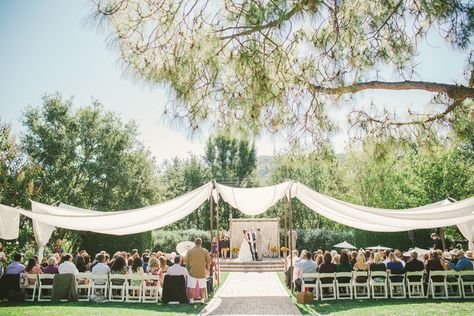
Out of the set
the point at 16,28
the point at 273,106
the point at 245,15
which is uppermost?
the point at 16,28

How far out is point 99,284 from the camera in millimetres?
9359

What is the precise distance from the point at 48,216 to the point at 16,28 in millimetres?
4341

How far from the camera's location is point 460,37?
498 centimetres

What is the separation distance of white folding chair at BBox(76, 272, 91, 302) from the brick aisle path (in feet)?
10.2

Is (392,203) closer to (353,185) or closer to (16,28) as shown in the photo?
(353,185)

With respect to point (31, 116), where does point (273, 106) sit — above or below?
below

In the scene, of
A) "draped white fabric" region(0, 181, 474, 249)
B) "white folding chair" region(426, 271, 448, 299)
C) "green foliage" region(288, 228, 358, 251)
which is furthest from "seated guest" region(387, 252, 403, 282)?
"green foliage" region(288, 228, 358, 251)

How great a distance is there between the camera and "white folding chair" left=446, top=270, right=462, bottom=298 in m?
8.81

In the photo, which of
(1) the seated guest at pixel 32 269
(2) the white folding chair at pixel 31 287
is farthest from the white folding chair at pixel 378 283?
(1) the seated guest at pixel 32 269

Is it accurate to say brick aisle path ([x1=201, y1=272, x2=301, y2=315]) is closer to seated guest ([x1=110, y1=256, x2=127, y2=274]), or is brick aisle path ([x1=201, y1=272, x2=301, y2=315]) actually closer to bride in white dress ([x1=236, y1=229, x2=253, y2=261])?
seated guest ([x1=110, y1=256, x2=127, y2=274])

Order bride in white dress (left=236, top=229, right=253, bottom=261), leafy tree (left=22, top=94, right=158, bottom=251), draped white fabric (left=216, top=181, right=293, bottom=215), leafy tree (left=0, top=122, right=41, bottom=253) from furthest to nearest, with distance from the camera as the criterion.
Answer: leafy tree (left=22, top=94, right=158, bottom=251) < bride in white dress (left=236, top=229, right=253, bottom=261) < leafy tree (left=0, top=122, right=41, bottom=253) < draped white fabric (left=216, top=181, right=293, bottom=215)

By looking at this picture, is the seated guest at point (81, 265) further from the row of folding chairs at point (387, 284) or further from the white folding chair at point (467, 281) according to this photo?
the white folding chair at point (467, 281)

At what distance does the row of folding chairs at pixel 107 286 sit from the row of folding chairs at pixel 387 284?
3878 mm

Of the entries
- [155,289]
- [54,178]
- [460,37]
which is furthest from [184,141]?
[54,178]
